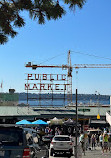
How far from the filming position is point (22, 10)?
385 inches

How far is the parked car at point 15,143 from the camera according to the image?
888cm

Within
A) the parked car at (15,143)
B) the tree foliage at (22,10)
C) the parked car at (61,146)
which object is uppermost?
the tree foliage at (22,10)

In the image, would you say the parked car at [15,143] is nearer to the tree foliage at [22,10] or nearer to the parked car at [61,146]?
the tree foliage at [22,10]

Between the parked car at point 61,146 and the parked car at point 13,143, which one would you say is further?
the parked car at point 61,146

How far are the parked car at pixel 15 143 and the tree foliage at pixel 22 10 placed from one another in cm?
284

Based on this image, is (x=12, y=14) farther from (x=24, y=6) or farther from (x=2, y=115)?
(x=2, y=115)

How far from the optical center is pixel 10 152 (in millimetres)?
8891

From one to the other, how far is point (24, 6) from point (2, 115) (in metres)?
31.5

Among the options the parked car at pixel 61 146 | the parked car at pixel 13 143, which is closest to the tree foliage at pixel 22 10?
the parked car at pixel 13 143

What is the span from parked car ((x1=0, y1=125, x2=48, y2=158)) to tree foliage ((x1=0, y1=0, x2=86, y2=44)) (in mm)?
2838

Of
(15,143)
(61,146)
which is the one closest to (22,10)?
(15,143)

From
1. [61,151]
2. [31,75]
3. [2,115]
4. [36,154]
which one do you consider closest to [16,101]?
[31,75]

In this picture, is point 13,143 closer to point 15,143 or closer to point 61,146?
point 15,143

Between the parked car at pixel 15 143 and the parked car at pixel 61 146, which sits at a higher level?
the parked car at pixel 15 143
